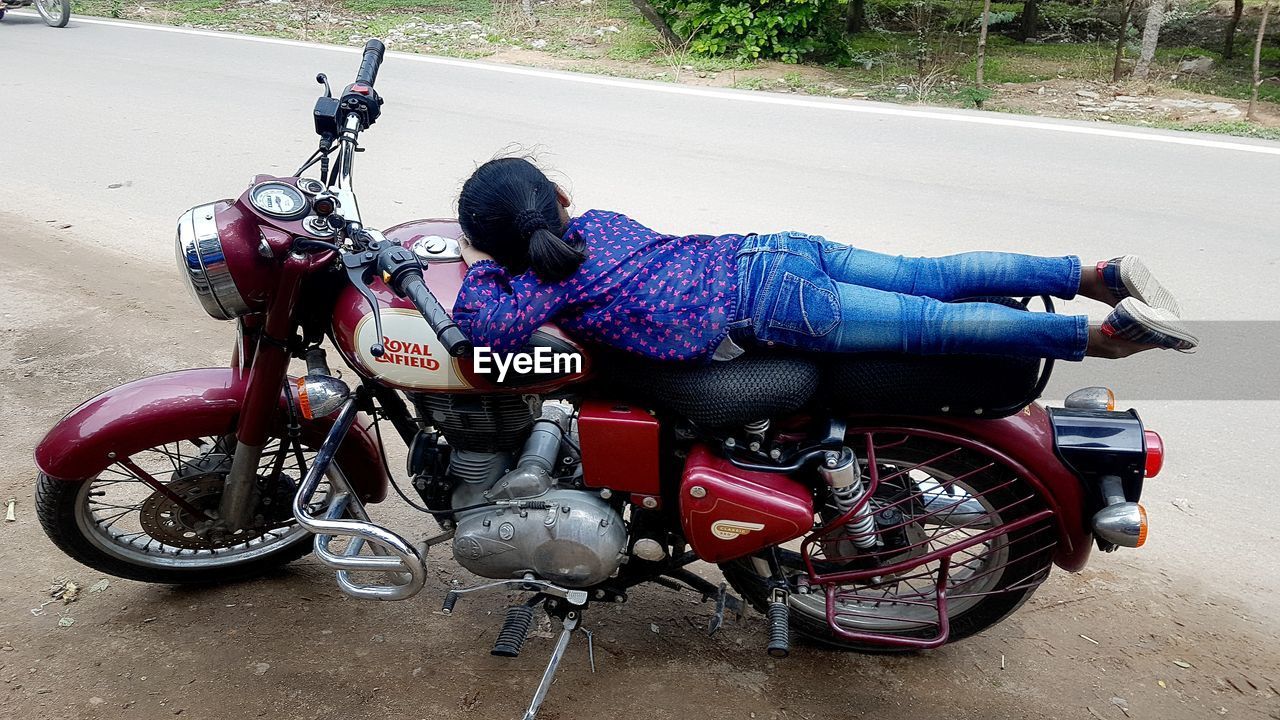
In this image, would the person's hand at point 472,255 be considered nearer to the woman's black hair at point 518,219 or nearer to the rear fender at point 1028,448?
the woman's black hair at point 518,219

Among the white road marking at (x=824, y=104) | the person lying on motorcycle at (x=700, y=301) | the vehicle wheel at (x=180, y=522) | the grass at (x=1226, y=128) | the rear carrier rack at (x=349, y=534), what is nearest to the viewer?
the person lying on motorcycle at (x=700, y=301)

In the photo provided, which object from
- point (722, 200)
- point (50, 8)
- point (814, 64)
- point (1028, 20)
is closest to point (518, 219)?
point (722, 200)

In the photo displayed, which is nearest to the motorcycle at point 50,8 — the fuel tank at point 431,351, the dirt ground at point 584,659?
the dirt ground at point 584,659

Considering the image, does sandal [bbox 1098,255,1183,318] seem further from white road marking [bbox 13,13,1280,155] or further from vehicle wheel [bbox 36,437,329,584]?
white road marking [bbox 13,13,1280,155]

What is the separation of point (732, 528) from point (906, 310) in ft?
2.16

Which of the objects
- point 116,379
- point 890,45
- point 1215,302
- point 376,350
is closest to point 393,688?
point 376,350

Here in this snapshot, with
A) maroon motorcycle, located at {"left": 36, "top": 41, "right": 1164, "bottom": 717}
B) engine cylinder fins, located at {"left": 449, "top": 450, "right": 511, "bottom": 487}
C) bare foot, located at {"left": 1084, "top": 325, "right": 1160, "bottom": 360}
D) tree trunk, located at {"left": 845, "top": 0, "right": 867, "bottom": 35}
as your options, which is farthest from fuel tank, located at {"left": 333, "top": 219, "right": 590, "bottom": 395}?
tree trunk, located at {"left": 845, "top": 0, "right": 867, "bottom": 35}

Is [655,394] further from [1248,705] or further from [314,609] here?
[1248,705]

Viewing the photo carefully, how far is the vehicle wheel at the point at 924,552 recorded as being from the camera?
2.35 meters

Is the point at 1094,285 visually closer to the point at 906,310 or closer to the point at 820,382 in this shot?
the point at 906,310

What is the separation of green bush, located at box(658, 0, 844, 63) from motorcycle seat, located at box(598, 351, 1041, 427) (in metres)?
8.67

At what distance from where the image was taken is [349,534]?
2.29m

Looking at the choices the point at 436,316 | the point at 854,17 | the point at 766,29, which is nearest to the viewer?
the point at 436,316

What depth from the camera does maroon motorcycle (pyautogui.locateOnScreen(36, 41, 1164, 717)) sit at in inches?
85.0
